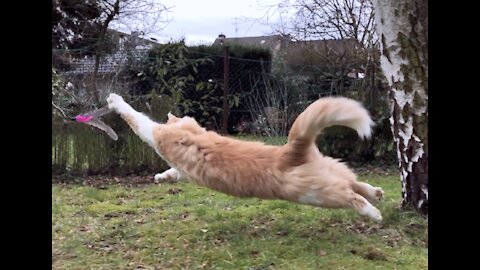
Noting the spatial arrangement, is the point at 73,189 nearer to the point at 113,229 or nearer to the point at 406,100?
the point at 113,229

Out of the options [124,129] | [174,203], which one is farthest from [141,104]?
[174,203]

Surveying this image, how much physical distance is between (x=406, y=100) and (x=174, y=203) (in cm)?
274

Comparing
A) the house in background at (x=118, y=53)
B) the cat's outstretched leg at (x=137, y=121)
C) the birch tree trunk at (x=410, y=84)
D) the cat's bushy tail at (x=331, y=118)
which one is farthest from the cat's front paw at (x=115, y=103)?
the house in background at (x=118, y=53)

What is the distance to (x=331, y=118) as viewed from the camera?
3580mm

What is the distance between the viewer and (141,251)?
13.4ft

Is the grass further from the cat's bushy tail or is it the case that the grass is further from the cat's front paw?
the cat's front paw

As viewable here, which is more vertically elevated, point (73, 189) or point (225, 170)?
point (225, 170)

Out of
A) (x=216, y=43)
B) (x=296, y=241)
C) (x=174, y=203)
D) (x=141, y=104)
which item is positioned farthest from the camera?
(x=216, y=43)

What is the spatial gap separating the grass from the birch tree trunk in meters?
0.30

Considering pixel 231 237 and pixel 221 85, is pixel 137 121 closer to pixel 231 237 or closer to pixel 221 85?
pixel 231 237

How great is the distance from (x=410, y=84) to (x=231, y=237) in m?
2.16

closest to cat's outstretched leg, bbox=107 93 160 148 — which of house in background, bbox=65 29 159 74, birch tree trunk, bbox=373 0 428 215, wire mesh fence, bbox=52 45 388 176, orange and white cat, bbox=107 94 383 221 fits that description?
orange and white cat, bbox=107 94 383 221

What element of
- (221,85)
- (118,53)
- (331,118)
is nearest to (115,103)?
(331,118)

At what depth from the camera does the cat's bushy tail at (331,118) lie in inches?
138
